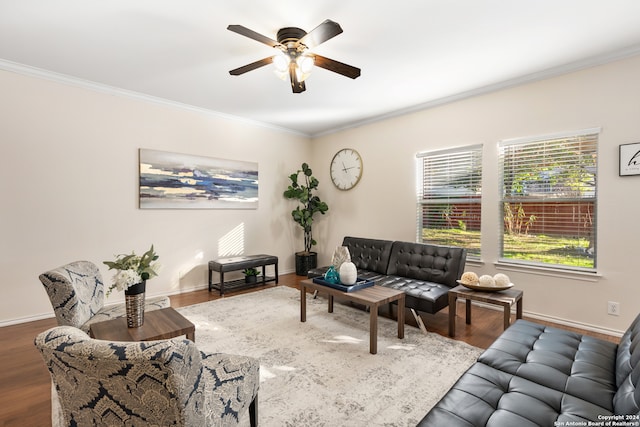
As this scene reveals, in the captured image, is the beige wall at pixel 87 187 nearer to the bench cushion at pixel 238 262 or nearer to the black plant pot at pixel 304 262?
the bench cushion at pixel 238 262

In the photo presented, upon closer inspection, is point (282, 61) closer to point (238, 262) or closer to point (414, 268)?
point (414, 268)

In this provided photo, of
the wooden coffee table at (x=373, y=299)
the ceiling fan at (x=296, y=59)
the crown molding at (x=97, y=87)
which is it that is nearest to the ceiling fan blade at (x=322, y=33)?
the ceiling fan at (x=296, y=59)

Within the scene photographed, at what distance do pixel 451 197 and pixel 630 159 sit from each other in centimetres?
180

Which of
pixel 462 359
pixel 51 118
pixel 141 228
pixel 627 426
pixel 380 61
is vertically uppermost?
pixel 380 61

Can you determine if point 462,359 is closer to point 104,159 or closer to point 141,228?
point 141,228

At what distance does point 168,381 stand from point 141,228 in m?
3.81

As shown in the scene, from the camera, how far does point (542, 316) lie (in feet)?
11.2

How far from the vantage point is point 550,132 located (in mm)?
3348

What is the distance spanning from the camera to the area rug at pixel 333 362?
187 centimetres

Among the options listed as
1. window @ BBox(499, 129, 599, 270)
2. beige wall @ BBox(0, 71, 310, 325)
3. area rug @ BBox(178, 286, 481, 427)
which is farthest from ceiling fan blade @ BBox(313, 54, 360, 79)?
beige wall @ BBox(0, 71, 310, 325)

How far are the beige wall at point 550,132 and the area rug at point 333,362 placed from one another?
1.52 metres

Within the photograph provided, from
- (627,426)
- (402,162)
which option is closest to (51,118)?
(402,162)

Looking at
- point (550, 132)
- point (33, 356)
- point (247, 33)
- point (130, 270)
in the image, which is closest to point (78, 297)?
point (130, 270)

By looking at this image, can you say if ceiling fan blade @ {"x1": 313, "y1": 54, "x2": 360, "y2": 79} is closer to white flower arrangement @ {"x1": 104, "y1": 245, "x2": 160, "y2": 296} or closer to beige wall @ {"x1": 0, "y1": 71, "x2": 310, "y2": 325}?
white flower arrangement @ {"x1": 104, "y1": 245, "x2": 160, "y2": 296}
